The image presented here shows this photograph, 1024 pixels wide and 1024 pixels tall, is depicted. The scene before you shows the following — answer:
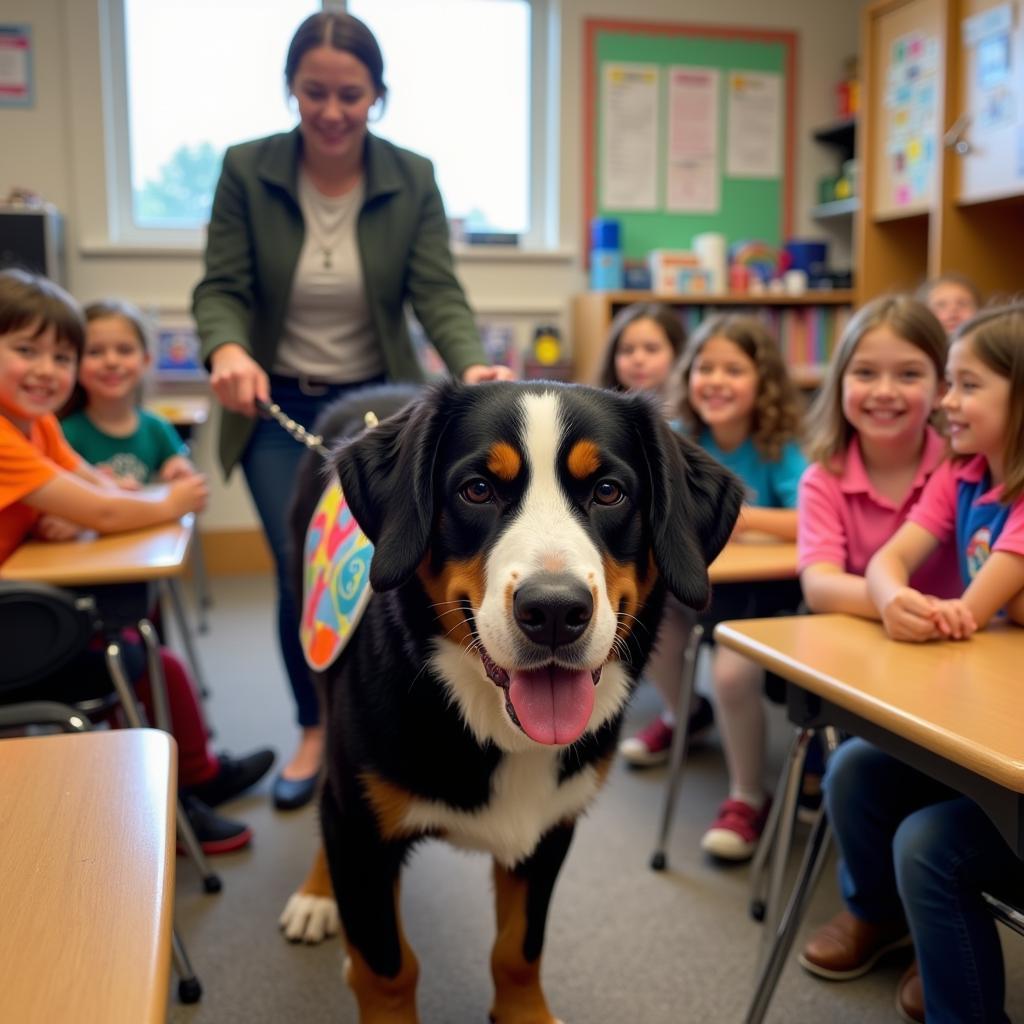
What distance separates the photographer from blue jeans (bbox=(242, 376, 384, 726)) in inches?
86.5

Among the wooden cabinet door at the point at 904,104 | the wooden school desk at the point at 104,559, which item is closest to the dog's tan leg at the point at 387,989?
the wooden school desk at the point at 104,559

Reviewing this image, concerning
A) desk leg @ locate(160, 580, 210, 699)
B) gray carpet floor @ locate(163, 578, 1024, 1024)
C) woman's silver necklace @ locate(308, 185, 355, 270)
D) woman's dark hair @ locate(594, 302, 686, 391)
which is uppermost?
woman's silver necklace @ locate(308, 185, 355, 270)

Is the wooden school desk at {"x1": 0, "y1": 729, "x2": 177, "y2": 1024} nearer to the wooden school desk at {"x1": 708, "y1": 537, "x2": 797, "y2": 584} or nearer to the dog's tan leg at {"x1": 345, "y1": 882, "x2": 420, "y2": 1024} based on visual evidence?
the dog's tan leg at {"x1": 345, "y1": 882, "x2": 420, "y2": 1024}

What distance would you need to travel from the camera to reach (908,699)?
3.52 ft

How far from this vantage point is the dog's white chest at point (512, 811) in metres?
1.20

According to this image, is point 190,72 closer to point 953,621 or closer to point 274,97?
point 274,97

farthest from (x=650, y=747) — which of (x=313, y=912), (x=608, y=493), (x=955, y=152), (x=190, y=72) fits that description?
(x=190, y=72)

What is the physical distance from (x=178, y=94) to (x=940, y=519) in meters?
4.30

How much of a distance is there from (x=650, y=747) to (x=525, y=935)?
1263 millimetres

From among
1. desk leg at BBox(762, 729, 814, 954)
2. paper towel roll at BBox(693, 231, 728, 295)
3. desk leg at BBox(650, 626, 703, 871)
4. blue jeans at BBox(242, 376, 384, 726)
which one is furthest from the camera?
paper towel roll at BBox(693, 231, 728, 295)

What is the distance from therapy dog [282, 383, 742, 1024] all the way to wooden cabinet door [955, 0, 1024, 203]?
279 centimetres

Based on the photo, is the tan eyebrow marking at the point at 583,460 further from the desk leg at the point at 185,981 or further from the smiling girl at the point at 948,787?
the desk leg at the point at 185,981

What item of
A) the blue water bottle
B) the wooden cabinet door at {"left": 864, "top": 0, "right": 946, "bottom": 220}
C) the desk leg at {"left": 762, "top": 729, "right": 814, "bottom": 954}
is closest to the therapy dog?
the desk leg at {"left": 762, "top": 729, "right": 814, "bottom": 954}

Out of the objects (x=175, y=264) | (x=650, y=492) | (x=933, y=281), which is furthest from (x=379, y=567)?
(x=175, y=264)
